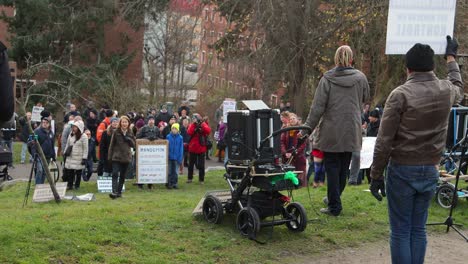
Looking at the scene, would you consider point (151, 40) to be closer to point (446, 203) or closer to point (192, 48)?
point (192, 48)

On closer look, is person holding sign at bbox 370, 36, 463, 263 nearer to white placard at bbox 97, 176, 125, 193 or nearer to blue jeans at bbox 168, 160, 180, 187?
white placard at bbox 97, 176, 125, 193

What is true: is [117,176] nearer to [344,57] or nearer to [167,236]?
[167,236]

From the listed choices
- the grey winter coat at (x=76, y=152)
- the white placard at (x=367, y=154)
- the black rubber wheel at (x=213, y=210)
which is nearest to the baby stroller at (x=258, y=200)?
the black rubber wheel at (x=213, y=210)

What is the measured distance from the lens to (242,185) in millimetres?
7355

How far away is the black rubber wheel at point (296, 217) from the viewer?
292 inches

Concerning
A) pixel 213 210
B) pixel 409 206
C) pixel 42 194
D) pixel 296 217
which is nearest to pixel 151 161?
pixel 42 194

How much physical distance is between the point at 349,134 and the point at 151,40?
3125 centimetres

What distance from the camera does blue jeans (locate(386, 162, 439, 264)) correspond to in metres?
5.44

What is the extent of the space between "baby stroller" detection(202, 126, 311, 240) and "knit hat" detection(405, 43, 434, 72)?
172 cm

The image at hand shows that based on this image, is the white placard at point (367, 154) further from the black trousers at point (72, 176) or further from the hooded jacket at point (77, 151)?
the black trousers at point (72, 176)

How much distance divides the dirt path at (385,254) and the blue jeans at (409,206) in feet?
4.87

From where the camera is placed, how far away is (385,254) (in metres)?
7.30

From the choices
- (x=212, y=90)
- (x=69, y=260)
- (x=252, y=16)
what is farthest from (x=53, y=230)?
(x=212, y=90)

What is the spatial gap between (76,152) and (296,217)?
9280 mm
